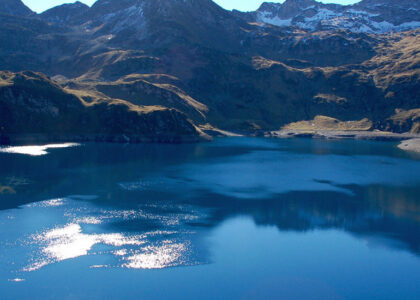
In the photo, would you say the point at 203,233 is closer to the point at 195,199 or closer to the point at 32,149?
the point at 195,199

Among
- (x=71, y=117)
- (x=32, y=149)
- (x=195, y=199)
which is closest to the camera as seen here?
(x=195, y=199)

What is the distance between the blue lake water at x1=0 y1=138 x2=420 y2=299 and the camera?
41.8 meters

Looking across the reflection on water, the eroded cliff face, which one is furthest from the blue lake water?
the eroded cliff face

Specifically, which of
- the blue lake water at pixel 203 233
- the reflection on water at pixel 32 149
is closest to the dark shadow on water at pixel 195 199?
the blue lake water at pixel 203 233

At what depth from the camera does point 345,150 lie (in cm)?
18000

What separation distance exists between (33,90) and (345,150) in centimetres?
14376

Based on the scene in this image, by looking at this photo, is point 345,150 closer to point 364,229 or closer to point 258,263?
point 364,229

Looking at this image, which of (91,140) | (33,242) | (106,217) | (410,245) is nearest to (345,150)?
(91,140)

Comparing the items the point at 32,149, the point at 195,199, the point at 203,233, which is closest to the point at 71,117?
the point at 32,149

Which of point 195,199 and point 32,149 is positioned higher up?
point 32,149

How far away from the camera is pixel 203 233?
57188 mm

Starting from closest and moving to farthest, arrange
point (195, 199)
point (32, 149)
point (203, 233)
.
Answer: point (203, 233) → point (195, 199) → point (32, 149)

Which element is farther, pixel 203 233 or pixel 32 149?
pixel 32 149

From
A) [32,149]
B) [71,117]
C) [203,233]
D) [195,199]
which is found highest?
[71,117]
